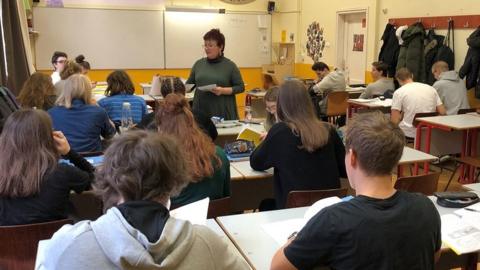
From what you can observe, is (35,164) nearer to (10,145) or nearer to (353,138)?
(10,145)

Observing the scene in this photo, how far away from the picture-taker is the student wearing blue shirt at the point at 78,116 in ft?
11.5

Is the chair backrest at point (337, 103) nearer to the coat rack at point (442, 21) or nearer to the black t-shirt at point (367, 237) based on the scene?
the coat rack at point (442, 21)

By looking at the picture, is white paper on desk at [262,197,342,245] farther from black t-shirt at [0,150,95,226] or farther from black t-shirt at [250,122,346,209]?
black t-shirt at [0,150,95,226]

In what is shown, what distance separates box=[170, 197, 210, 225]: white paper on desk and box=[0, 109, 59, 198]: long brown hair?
27.2 inches

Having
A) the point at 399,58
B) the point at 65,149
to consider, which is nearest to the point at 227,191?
the point at 65,149

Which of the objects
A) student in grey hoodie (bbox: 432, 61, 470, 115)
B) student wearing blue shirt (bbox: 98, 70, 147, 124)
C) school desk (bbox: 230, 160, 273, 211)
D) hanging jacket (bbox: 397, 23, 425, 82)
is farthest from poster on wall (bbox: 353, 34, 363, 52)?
school desk (bbox: 230, 160, 273, 211)

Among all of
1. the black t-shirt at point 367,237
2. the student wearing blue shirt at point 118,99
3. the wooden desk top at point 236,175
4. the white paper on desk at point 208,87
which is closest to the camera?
Answer: the black t-shirt at point 367,237

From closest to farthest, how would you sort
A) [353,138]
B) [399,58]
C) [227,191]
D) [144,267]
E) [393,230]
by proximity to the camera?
[144,267] < [393,230] < [353,138] < [227,191] < [399,58]

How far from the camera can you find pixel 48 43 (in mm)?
8719

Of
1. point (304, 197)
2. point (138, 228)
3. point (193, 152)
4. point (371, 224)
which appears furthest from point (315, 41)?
point (138, 228)

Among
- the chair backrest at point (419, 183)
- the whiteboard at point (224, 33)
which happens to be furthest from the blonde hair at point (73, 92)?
the whiteboard at point (224, 33)

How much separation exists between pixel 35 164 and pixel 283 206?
133 cm

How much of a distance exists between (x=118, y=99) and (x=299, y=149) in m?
2.32

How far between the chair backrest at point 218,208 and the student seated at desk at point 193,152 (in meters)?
0.15
